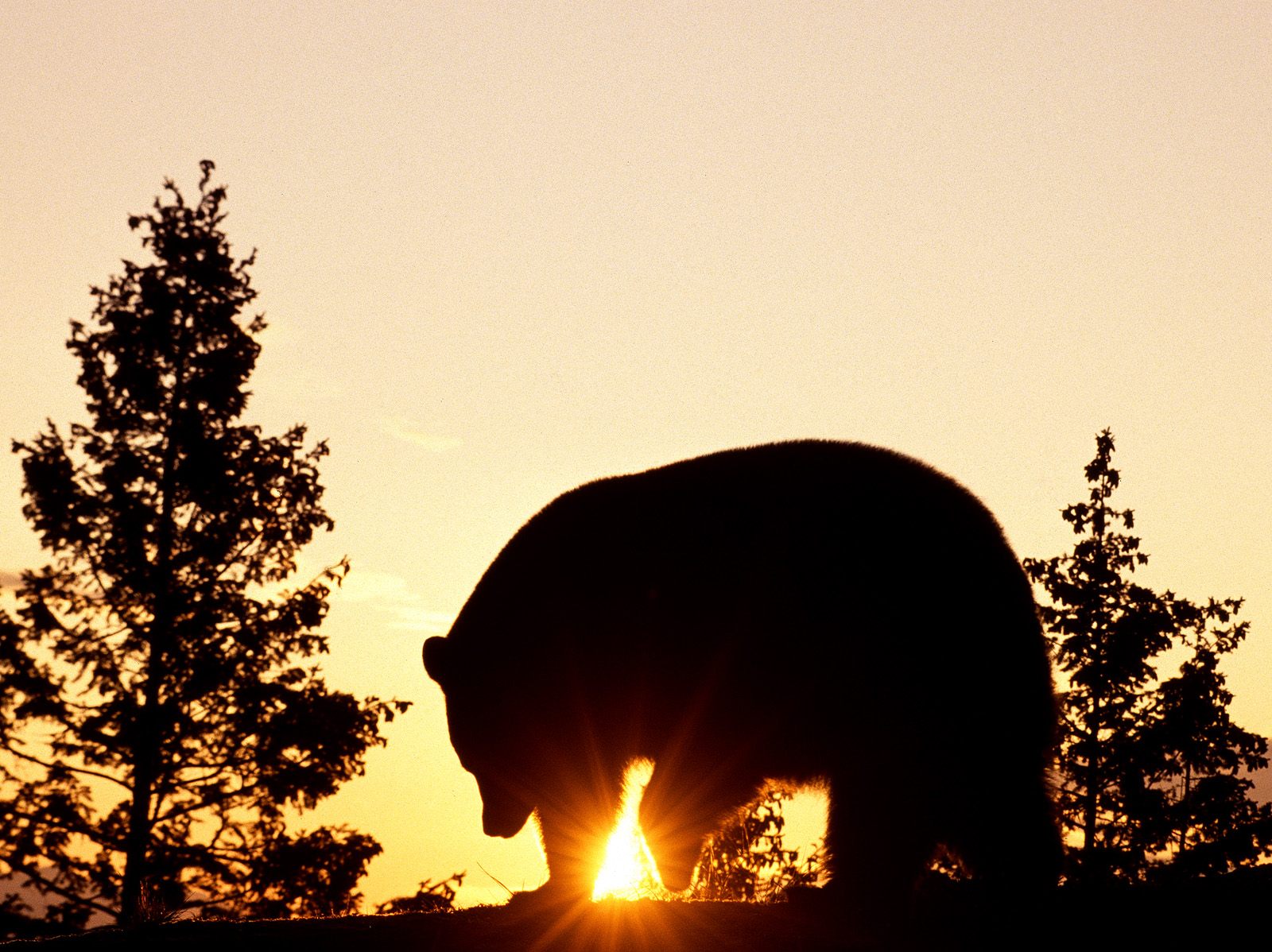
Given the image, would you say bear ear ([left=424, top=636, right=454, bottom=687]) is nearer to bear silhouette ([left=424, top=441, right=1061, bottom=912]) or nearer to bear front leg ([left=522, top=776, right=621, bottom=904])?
bear silhouette ([left=424, top=441, right=1061, bottom=912])

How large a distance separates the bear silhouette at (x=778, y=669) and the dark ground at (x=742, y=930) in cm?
49

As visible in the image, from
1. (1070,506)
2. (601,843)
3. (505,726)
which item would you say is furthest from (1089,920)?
(1070,506)

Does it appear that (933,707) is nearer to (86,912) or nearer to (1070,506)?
(86,912)

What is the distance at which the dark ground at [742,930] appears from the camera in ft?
18.5

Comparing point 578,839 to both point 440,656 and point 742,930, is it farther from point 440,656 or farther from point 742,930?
point 742,930

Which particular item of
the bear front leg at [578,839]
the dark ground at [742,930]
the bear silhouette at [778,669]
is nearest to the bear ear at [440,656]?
the bear silhouette at [778,669]

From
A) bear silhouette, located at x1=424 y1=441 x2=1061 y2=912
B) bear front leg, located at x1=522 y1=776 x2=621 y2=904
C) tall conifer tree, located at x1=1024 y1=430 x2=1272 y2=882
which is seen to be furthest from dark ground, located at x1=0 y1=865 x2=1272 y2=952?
tall conifer tree, located at x1=1024 y1=430 x2=1272 y2=882

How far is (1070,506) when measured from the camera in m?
26.7

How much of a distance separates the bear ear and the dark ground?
1.80 m

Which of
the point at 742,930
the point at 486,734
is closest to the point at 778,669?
the point at 742,930

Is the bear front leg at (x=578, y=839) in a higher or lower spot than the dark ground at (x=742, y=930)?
higher

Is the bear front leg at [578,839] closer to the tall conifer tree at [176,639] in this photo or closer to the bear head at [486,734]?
the bear head at [486,734]

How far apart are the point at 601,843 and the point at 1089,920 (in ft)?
8.95

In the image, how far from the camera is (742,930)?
237 inches
